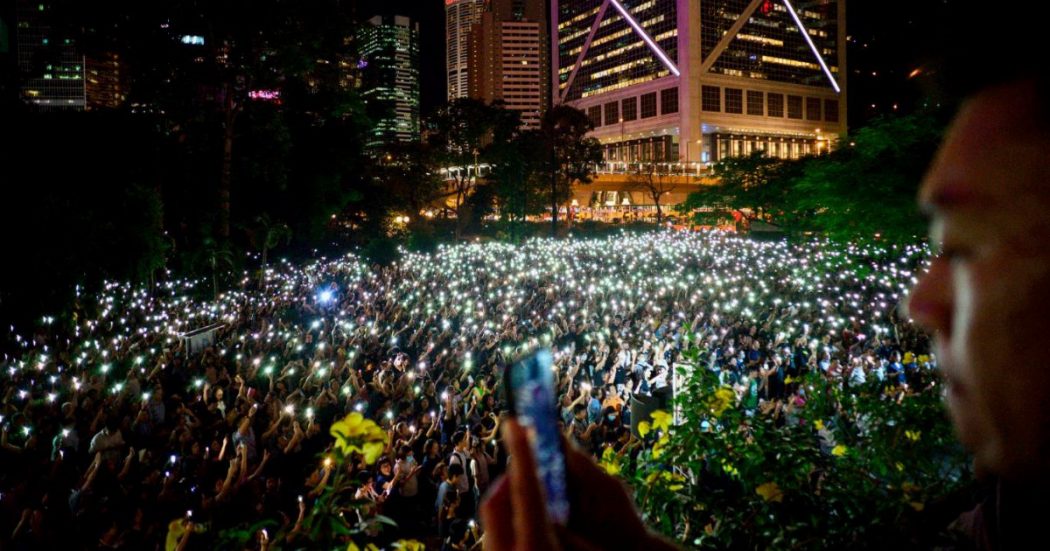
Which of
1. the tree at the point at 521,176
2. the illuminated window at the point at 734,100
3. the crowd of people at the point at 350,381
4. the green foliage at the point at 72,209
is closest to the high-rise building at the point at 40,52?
the green foliage at the point at 72,209

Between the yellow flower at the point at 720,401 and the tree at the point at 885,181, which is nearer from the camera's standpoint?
the yellow flower at the point at 720,401

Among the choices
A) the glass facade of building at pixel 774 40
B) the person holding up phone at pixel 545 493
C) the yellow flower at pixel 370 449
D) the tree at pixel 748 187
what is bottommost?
the yellow flower at pixel 370 449

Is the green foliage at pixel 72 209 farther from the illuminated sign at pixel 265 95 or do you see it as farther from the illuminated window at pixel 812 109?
the illuminated window at pixel 812 109

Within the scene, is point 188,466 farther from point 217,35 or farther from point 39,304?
point 217,35

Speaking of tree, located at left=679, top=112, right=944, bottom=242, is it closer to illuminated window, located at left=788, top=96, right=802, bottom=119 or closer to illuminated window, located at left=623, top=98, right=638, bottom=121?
illuminated window, located at left=623, top=98, right=638, bottom=121

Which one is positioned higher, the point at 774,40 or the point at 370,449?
the point at 774,40

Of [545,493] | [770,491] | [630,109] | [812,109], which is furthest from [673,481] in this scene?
[812,109]

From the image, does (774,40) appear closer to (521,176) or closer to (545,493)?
(521,176)
